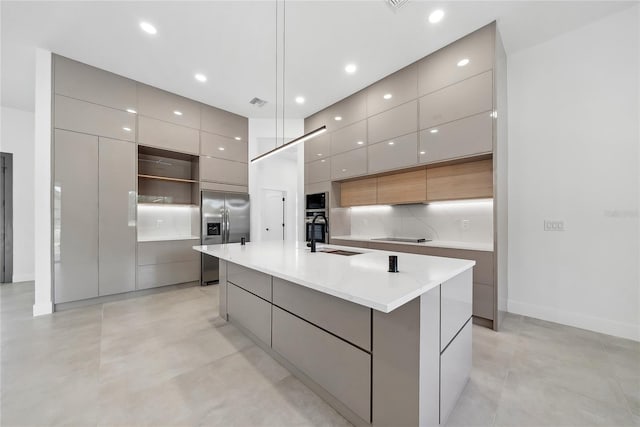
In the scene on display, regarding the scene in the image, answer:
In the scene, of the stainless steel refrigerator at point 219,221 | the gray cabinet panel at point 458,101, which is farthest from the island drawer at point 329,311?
the stainless steel refrigerator at point 219,221

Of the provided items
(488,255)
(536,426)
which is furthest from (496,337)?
(536,426)

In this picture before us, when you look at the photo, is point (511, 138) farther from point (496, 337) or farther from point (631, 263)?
point (496, 337)

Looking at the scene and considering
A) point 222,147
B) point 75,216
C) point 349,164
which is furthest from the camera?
point 222,147

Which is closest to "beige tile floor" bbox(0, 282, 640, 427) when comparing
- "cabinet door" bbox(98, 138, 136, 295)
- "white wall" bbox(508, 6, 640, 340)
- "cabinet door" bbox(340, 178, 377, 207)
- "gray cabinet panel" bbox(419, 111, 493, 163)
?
"white wall" bbox(508, 6, 640, 340)

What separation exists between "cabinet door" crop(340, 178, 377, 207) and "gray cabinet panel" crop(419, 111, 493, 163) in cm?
110

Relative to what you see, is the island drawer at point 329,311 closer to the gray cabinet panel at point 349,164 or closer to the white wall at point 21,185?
the gray cabinet panel at point 349,164

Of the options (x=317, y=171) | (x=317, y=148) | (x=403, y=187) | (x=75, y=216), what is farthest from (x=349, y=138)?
(x=75, y=216)

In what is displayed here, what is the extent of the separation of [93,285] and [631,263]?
632 cm

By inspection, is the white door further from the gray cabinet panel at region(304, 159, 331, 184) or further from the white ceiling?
the white ceiling

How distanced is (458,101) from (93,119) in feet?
15.8

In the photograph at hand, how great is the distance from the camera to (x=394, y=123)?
11.9 feet

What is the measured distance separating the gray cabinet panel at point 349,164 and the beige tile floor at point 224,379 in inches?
108

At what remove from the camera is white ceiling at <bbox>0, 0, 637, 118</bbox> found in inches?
98.5

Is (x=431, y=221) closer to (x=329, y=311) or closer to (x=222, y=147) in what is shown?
(x=329, y=311)
